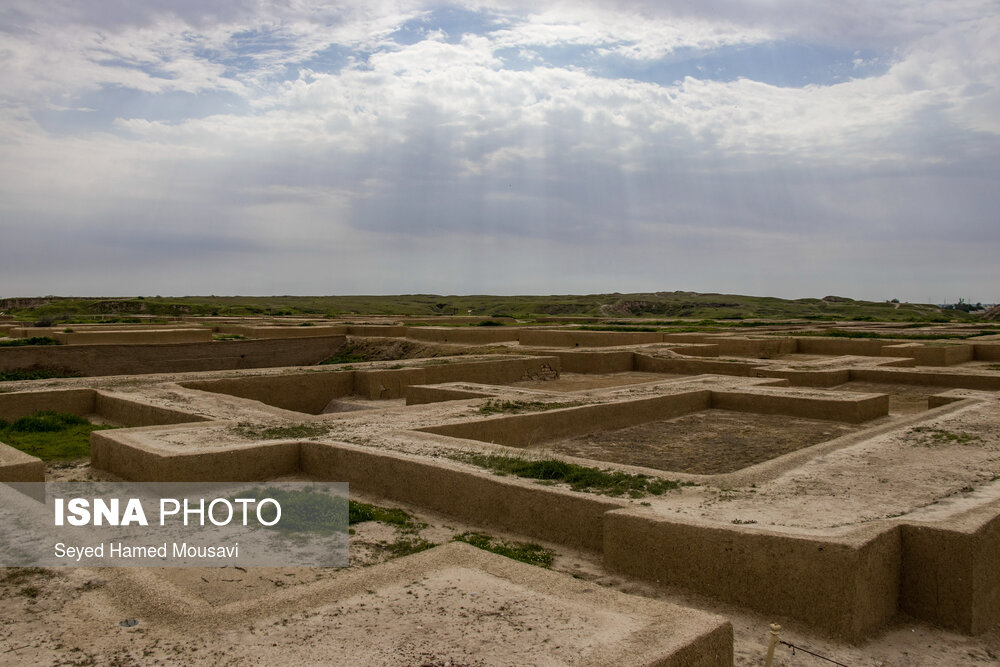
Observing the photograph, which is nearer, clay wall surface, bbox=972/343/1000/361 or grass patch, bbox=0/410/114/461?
grass patch, bbox=0/410/114/461

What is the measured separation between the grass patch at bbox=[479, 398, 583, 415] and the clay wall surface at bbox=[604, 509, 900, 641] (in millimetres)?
4692

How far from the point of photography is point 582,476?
5.69m

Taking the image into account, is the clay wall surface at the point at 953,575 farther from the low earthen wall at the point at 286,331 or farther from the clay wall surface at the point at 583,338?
the low earthen wall at the point at 286,331

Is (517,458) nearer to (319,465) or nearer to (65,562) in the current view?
(319,465)

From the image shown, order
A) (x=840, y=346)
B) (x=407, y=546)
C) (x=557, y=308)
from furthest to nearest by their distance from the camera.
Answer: (x=557, y=308)
(x=840, y=346)
(x=407, y=546)

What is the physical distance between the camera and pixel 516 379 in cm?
1559

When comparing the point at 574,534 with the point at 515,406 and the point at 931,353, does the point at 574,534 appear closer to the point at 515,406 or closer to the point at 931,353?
the point at 515,406

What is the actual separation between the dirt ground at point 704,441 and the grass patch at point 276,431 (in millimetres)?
2574

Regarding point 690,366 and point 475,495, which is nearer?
point 475,495

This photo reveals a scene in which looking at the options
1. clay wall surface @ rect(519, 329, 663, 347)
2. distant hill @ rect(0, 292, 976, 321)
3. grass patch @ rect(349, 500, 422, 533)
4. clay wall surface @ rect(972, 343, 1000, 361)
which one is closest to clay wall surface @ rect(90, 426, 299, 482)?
grass patch @ rect(349, 500, 422, 533)

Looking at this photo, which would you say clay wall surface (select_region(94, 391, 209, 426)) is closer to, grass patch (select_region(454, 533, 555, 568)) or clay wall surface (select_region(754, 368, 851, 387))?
grass patch (select_region(454, 533, 555, 568))

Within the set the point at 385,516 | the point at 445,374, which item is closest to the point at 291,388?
the point at 445,374

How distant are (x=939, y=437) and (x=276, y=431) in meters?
6.54

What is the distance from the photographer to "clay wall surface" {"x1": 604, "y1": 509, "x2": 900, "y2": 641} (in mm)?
3840
